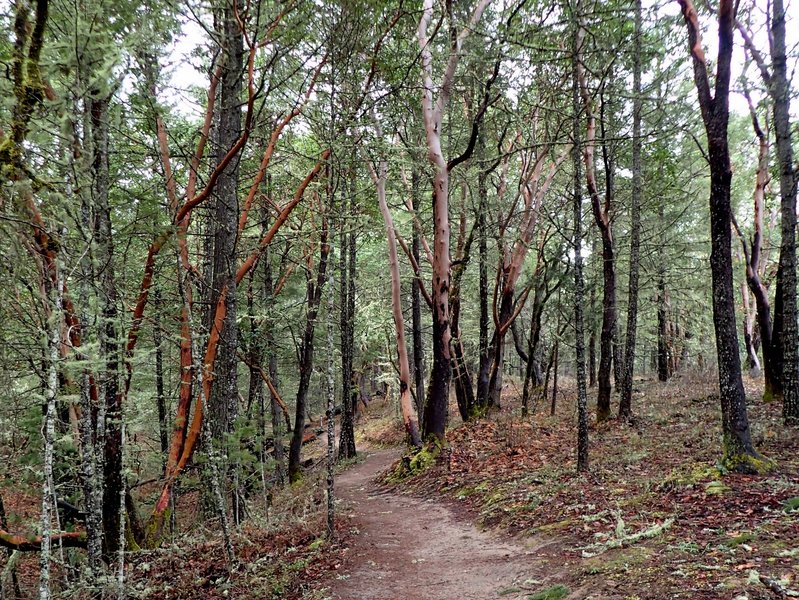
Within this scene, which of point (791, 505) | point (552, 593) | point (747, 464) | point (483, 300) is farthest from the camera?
point (483, 300)

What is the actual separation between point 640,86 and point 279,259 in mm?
10868

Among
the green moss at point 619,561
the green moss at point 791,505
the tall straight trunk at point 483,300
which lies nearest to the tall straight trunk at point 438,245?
the tall straight trunk at point 483,300

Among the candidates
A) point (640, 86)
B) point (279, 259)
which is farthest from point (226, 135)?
point (640, 86)

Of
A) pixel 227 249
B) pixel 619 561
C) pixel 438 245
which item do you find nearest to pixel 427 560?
pixel 619 561

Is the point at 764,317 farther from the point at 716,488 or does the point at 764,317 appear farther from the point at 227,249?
the point at 227,249

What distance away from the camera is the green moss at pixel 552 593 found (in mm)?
4159

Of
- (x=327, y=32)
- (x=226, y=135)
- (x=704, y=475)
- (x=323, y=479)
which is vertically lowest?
(x=323, y=479)

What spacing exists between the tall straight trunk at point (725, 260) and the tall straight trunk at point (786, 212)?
2.91 m

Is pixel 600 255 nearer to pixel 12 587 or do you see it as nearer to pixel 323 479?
pixel 323 479

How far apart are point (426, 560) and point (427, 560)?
15mm

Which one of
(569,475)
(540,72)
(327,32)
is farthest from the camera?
(540,72)

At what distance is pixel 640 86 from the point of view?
477 inches

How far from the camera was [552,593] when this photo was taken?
4.24 metres

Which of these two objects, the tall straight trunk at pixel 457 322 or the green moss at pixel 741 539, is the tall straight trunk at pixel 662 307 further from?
the green moss at pixel 741 539
